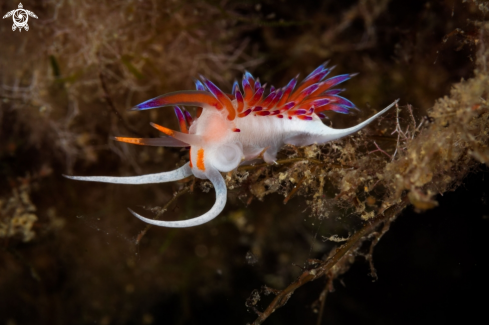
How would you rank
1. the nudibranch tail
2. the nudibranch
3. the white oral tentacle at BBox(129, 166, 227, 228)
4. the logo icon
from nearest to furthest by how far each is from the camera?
the white oral tentacle at BBox(129, 166, 227, 228), the nudibranch, the nudibranch tail, the logo icon

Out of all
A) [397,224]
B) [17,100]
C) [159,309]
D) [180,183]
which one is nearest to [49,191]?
[17,100]

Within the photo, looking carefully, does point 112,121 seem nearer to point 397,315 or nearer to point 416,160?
point 416,160

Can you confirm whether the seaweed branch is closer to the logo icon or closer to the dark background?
the dark background

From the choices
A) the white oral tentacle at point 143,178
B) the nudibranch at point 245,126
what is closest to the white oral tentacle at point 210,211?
the nudibranch at point 245,126

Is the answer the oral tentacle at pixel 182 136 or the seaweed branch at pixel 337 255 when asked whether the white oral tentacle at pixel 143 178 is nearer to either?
the oral tentacle at pixel 182 136

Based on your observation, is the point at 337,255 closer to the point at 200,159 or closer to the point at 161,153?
the point at 200,159

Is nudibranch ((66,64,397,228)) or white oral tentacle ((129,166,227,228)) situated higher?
nudibranch ((66,64,397,228))

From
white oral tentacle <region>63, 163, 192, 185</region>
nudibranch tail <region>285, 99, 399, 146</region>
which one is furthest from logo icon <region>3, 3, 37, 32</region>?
nudibranch tail <region>285, 99, 399, 146</region>
